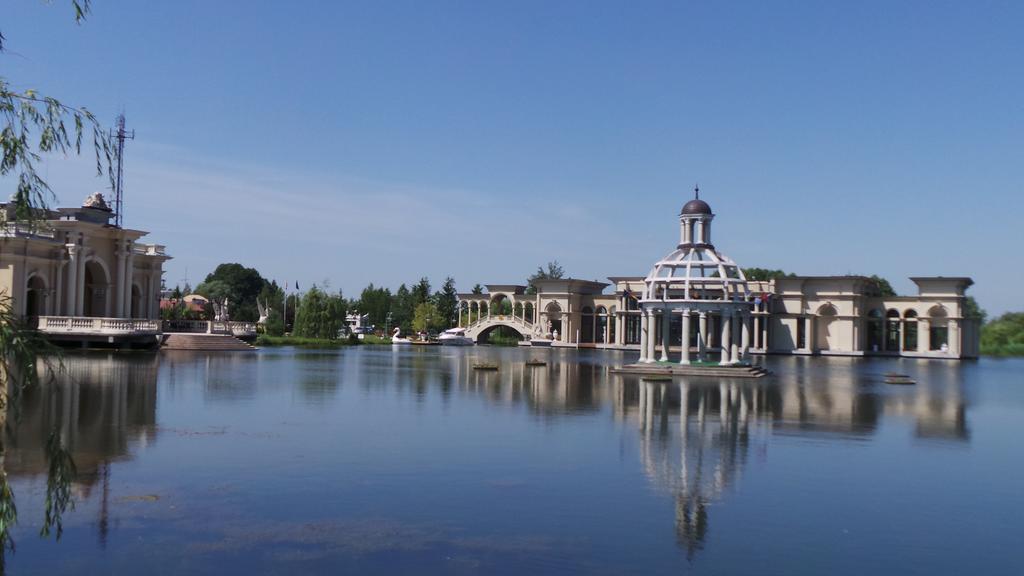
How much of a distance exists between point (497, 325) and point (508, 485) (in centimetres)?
8060

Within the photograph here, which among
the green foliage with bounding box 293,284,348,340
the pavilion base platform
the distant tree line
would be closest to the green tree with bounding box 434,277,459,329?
the distant tree line

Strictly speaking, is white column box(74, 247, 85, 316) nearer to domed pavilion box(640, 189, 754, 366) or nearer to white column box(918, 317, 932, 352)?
domed pavilion box(640, 189, 754, 366)

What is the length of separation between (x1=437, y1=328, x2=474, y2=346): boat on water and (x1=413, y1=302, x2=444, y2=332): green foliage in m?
4.86

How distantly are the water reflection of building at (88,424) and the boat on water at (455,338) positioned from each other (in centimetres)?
6042

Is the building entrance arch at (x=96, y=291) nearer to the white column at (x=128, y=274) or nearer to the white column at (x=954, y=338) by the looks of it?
the white column at (x=128, y=274)

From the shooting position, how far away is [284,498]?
13477mm

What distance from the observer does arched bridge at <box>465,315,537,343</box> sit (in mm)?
93938

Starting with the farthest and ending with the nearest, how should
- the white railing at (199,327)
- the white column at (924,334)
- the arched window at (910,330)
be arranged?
the arched window at (910,330)
the white column at (924,334)
the white railing at (199,327)

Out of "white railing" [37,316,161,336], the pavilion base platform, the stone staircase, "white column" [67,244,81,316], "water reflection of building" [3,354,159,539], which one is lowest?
"water reflection of building" [3,354,159,539]

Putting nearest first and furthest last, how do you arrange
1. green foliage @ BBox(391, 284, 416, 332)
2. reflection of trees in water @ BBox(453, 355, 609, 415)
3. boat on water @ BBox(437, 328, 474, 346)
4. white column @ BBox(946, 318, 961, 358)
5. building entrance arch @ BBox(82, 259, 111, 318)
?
reflection of trees in water @ BBox(453, 355, 609, 415), building entrance arch @ BBox(82, 259, 111, 318), white column @ BBox(946, 318, 961, 358), boat on water @ BBox(437, 328, 474, 346), green foliage @ BBox(391, 284, 416, 332)

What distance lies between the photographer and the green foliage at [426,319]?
10094 cm

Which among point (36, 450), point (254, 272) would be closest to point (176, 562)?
point (36, 450)

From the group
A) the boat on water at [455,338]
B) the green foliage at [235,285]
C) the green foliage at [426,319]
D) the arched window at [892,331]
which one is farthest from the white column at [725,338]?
the green foliage at [235,285]

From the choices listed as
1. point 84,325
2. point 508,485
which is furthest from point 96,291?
point 508,485
